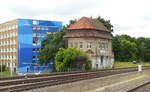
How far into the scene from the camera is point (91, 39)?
222 feet

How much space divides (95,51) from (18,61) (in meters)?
26.0

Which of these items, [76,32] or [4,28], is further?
[4,28]

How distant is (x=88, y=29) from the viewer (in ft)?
224

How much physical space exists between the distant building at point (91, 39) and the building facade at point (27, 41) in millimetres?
16981

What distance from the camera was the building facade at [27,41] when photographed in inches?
3282

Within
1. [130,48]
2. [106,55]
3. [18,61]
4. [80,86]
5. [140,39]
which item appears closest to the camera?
[80,86]

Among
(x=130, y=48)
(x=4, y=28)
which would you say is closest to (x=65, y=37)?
(x=4, y=28)

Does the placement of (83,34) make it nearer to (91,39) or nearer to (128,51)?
(91,39)

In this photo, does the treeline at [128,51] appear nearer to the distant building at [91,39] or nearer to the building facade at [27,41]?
the building facade at [27,41]

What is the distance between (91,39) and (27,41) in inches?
955

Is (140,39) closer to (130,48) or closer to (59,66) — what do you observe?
(130,48)

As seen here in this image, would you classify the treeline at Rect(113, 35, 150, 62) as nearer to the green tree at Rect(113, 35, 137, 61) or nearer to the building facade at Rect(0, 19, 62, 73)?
the green tree at Rect(113, 35, 137, 61)

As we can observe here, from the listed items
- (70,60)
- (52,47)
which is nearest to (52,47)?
(52,47)

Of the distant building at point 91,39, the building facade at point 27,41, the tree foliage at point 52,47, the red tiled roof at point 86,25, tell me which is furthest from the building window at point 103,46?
the building facade at point 27,41
